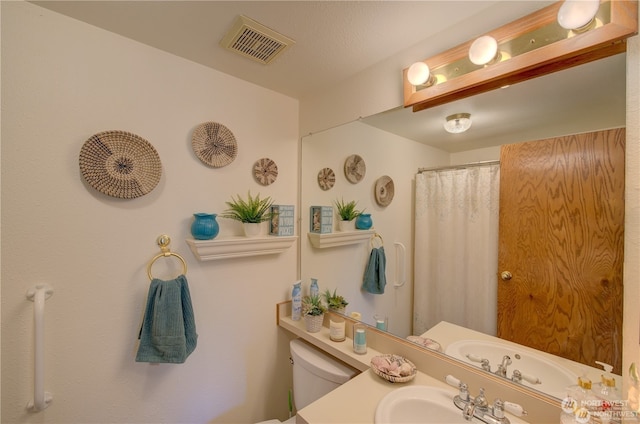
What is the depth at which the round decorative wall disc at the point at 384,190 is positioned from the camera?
1.30 m

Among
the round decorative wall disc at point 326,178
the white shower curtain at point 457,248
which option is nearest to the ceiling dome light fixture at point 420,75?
the white shower curtain at point 457,248

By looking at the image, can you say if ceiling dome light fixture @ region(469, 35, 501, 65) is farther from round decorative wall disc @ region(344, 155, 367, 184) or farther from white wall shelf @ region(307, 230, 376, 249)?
white wall shelf @ region(307, 230, 376, 249)

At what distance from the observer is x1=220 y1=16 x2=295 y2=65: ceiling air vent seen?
1.00 meters

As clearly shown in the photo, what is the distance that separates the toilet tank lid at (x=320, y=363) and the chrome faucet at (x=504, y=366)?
1.92ft

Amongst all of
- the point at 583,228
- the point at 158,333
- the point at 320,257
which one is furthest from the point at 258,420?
the point at 583,228

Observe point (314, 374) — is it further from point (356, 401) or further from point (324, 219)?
point (324, 219)

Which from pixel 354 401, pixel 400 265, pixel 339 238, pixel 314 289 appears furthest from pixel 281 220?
pixel 354 401

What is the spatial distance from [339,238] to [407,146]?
640mm

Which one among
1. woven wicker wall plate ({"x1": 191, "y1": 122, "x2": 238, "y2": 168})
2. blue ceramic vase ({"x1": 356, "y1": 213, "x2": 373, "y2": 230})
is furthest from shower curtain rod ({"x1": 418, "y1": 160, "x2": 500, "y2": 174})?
woven wicker wall plate ({"x1": 191, "y1": 122, "x2": 238, "y2": 168})

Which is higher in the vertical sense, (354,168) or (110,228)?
(354,168)

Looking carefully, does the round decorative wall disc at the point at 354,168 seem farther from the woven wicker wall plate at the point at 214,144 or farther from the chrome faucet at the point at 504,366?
the chrome faucet at the point at 504,366

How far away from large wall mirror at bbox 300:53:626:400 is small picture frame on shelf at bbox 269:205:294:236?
0.16m

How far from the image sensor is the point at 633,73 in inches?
25.7

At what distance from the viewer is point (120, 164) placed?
1.05 meters
